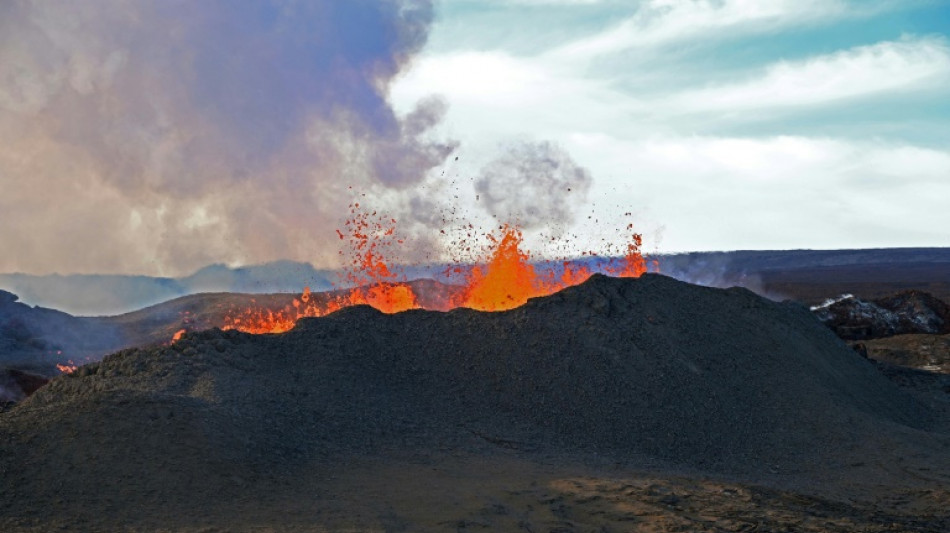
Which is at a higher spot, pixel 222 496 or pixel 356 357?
pixel 356 357

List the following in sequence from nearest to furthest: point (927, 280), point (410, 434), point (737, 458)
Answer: point (410, 434), point (737, 458), point (927, 280)

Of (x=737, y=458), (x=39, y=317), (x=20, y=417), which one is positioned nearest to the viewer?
(x=20, y=417)

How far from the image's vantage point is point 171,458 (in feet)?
38.4

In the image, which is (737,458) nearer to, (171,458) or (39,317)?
(171,458)

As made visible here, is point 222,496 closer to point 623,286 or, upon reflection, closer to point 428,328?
point 428,328

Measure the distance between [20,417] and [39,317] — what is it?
26.2 m

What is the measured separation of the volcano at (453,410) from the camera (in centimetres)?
1146

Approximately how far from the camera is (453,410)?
50.0 ft

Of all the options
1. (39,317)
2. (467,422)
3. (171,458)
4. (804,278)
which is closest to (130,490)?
(171,458)

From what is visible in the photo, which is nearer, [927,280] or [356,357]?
[356,357]

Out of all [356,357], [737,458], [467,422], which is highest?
[356,357]

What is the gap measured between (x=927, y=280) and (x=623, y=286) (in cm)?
7441

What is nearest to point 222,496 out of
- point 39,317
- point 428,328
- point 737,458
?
point 428,328

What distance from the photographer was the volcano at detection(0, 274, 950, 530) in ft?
37.6
